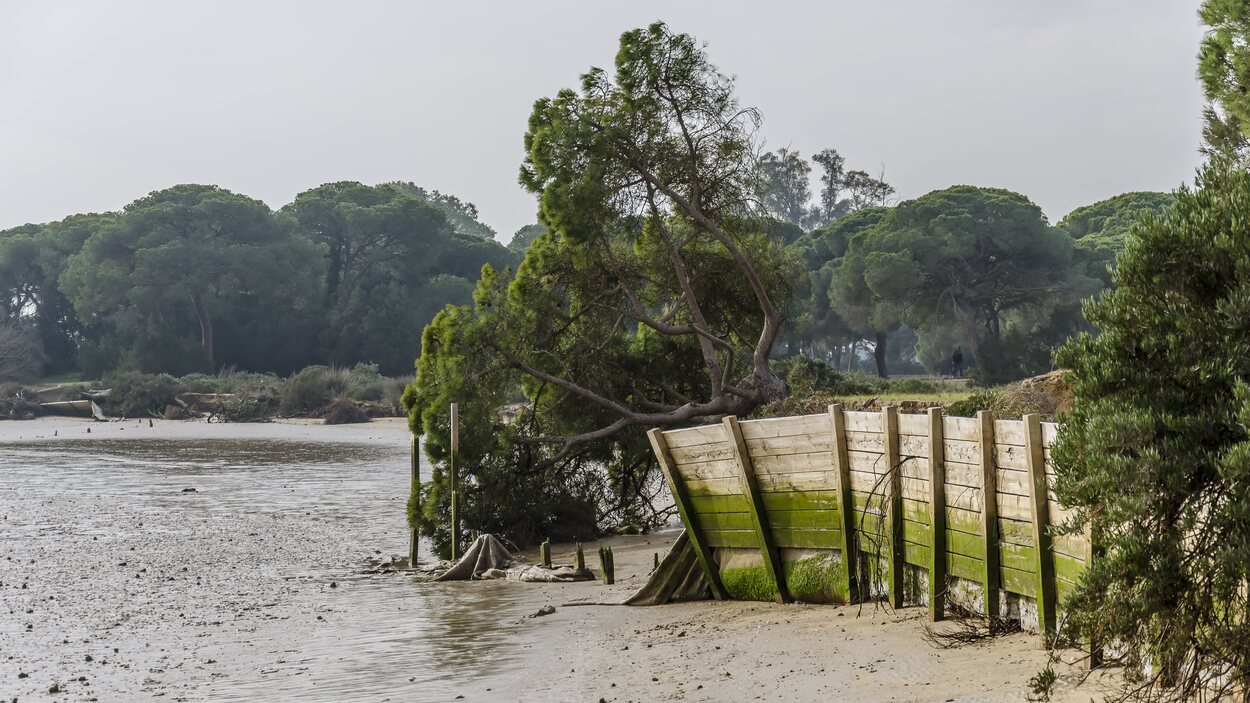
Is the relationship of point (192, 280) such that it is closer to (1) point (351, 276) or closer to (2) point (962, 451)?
(1) point (351, 276)

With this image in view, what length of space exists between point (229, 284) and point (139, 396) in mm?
12663

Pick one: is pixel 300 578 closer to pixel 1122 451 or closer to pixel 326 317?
pixel 1122 451

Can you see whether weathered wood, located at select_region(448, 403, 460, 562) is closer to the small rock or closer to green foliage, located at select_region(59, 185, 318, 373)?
the small rock

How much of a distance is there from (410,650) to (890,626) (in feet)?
13.9

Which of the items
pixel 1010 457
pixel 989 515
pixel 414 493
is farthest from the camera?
pixel 414 493

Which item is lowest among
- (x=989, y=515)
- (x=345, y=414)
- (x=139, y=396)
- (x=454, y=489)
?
(x=454, y=489)

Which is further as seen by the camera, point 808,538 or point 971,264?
point 971,264

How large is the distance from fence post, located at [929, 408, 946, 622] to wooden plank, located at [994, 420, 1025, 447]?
2.21ft

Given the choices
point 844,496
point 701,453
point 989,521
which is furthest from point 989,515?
point 701,453

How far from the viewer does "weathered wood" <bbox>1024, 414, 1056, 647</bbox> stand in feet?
24.3

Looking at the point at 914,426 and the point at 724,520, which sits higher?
the point at 914,426

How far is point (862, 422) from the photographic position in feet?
32.1

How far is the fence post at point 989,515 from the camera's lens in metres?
8.08

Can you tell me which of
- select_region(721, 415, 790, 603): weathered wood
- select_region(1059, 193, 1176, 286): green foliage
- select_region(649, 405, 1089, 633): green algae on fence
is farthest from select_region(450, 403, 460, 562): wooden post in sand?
select_region(1059, 193, 1176, 286): green foliage
